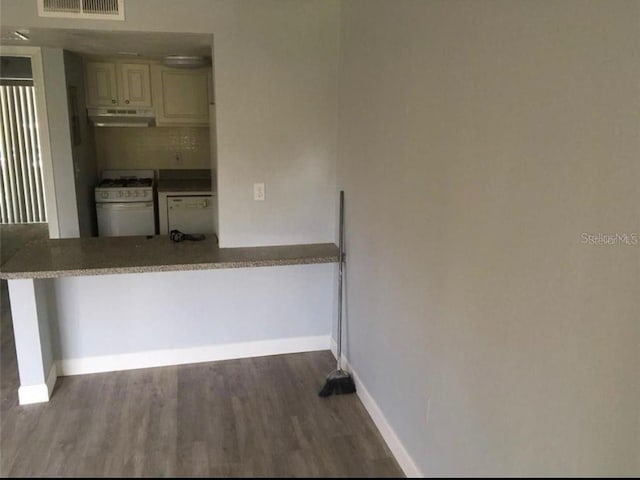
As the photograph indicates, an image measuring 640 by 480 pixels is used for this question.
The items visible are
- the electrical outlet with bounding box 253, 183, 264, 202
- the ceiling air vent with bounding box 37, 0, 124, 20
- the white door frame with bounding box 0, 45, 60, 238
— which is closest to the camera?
the ceiling air vent with bounding box 37, 0, 124, 20

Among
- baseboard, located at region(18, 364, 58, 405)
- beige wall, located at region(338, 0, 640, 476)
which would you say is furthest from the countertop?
beige wall, located at region(338, 0, 640, 476)

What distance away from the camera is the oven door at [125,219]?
4184 millimetres

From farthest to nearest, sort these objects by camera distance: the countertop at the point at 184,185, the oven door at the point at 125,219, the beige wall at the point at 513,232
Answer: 1. the countertop at the point at 184,185
2. the oven door at the point at 125,219
3. the beige wall at the point at 513,232

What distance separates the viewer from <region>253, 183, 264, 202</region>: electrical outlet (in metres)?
2.74

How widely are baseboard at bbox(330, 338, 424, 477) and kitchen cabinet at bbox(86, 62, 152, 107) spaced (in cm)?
285

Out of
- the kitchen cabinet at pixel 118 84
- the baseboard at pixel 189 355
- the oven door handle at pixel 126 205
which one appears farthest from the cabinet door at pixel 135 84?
the baseboard at pixel 189 355

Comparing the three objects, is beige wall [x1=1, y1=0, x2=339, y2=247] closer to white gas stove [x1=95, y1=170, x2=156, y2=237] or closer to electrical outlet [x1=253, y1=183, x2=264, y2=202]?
electrical outlet [x1=253, y1=183, x2=264, y2=202]

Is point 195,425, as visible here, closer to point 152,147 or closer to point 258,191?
point 258,191

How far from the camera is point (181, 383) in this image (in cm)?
260

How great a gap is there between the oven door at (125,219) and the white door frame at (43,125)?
0.49 metres

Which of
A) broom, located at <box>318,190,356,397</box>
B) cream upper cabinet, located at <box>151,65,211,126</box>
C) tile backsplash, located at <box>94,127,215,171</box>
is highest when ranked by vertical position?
cream upper cabinet, located at <box>151,65,211,126</box>

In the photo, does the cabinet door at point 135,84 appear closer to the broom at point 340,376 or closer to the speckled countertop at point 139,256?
the speckled countertop at point 139,256

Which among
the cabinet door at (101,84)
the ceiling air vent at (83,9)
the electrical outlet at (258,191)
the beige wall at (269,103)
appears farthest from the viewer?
the cabinet door at (101,84)

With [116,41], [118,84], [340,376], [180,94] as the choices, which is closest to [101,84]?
[118,84]
